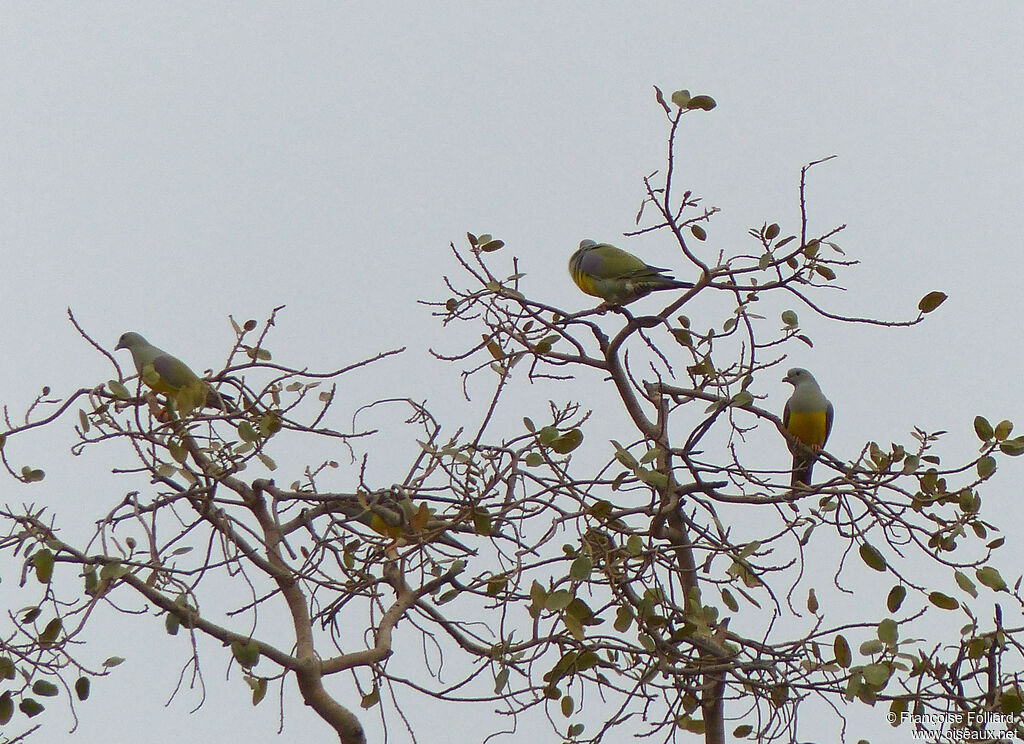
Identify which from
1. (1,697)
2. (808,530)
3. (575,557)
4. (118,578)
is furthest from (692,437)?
(1,697)

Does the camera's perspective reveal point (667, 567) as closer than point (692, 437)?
Yes

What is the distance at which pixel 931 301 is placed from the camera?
107 inches

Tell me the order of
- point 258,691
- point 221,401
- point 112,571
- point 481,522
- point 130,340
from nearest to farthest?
point 112,571
point 481,522
point 258,691
point 221,401
point 130,340

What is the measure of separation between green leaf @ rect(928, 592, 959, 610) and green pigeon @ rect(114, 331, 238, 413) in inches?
65.8

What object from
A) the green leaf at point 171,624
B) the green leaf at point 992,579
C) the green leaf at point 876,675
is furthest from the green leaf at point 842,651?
the green leaf at point 171,624

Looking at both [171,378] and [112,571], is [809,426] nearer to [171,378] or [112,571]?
[171,378]

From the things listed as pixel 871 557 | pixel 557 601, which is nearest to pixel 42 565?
pixel 557 601

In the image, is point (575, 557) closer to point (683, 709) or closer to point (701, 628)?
point (701, 628)

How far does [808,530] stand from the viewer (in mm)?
3004

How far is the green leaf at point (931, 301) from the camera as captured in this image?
107 inches

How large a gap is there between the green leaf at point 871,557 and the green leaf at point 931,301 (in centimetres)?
59

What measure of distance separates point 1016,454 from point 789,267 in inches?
26.9

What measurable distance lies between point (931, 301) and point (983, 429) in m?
0.33

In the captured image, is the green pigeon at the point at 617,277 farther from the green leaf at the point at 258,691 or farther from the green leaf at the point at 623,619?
the green leaf at the point at 258,691
